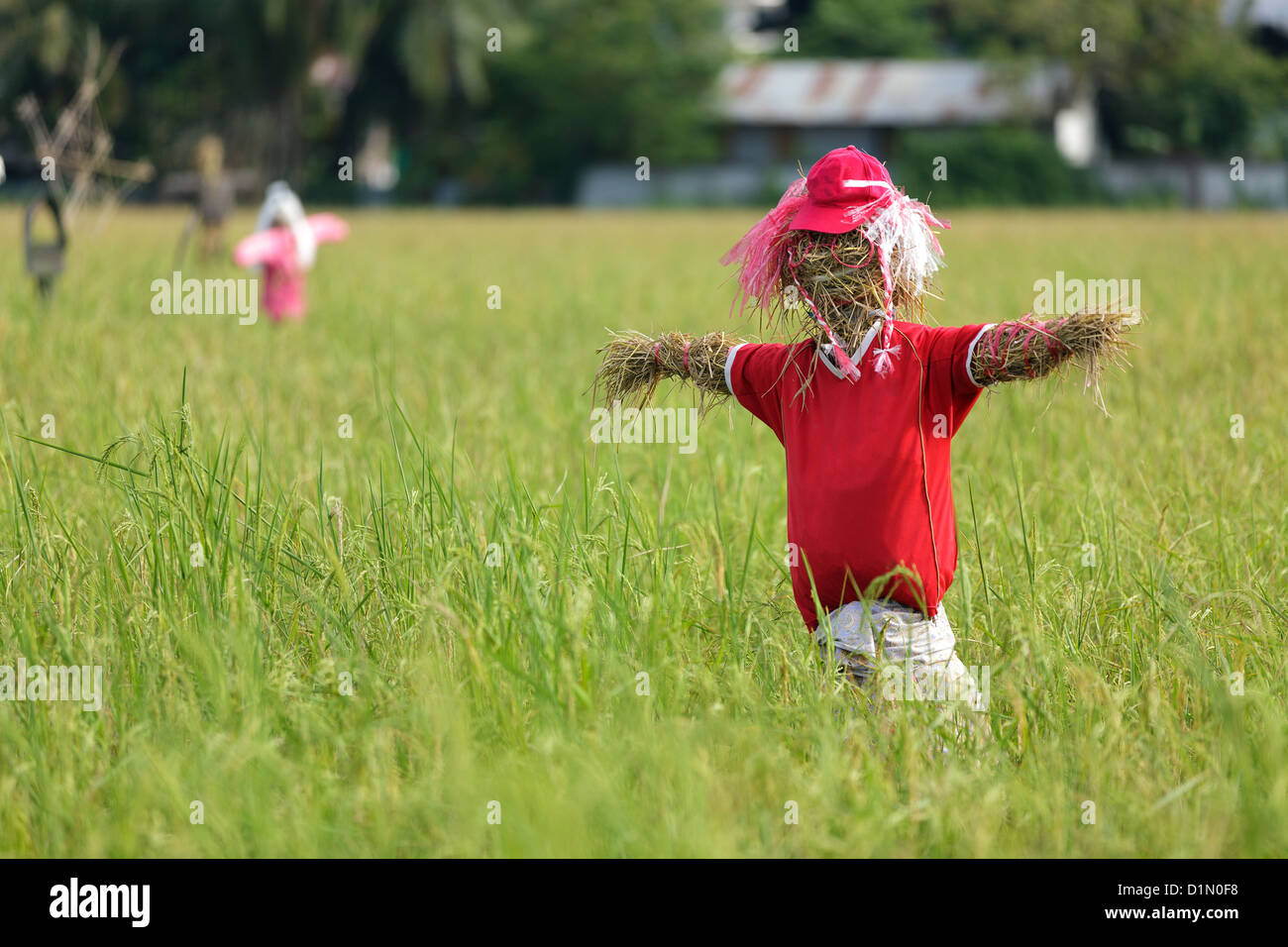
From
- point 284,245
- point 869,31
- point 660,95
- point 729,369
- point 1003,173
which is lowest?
point 729,369

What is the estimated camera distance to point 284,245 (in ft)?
25.9

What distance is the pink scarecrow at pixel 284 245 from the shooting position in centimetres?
755

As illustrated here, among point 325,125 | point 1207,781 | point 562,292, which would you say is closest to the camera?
point 1207,781

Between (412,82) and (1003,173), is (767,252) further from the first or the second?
(412,82)

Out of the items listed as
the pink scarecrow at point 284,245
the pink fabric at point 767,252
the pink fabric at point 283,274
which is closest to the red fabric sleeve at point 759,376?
the pink fabric at point 767,252

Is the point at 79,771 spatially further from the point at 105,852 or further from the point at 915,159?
the point at 915,159

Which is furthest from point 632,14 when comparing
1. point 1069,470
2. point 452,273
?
point 1069,470

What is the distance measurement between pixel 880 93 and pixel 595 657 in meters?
42.1

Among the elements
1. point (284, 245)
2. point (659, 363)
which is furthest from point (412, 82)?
point (659, 363)

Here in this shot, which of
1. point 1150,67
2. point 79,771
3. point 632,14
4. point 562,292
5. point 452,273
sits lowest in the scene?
point 79,771

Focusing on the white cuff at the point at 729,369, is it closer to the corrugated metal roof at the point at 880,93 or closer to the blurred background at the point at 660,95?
→ the blurred background at the point at 660,95

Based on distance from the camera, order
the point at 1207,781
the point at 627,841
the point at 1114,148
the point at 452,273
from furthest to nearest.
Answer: the point at 1114,148
the point at 452,273
the point at 1207,781
the point at 627,841

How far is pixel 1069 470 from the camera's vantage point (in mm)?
4152
